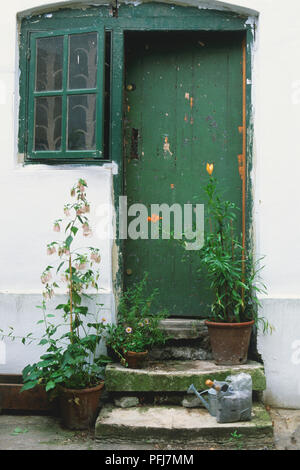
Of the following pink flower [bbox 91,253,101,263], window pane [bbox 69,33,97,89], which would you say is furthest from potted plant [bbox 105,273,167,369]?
window pane [bbox 69,33,97,89]

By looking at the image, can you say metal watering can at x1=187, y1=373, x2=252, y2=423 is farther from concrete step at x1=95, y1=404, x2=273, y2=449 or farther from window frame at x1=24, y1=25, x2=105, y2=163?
window frame at x1=24, y1=25, x2=105, y2=163

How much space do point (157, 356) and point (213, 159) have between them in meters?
1.74

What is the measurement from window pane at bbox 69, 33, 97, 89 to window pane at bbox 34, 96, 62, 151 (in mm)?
224

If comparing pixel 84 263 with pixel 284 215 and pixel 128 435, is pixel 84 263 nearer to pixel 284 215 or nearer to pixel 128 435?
pixel 128 435

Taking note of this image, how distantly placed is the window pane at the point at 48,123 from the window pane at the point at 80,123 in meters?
0.12

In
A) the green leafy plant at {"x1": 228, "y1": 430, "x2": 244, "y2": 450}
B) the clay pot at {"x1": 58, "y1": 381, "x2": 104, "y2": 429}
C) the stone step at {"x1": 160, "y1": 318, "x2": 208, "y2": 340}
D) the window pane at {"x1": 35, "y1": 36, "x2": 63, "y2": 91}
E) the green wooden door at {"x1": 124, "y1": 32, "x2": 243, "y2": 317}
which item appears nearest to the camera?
the green leafy plant at {"x1": 228, "y1": 430, "x2": 244, "y2": 450}

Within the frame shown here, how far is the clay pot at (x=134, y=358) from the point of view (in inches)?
141

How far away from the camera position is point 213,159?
420cm

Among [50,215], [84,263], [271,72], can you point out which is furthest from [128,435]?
[271,72]

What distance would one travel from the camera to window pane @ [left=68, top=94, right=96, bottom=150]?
3.98 meters

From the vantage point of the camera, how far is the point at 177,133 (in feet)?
13.9

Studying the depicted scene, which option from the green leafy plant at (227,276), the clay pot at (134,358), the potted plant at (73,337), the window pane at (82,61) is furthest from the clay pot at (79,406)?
the window pane at (82,61)
